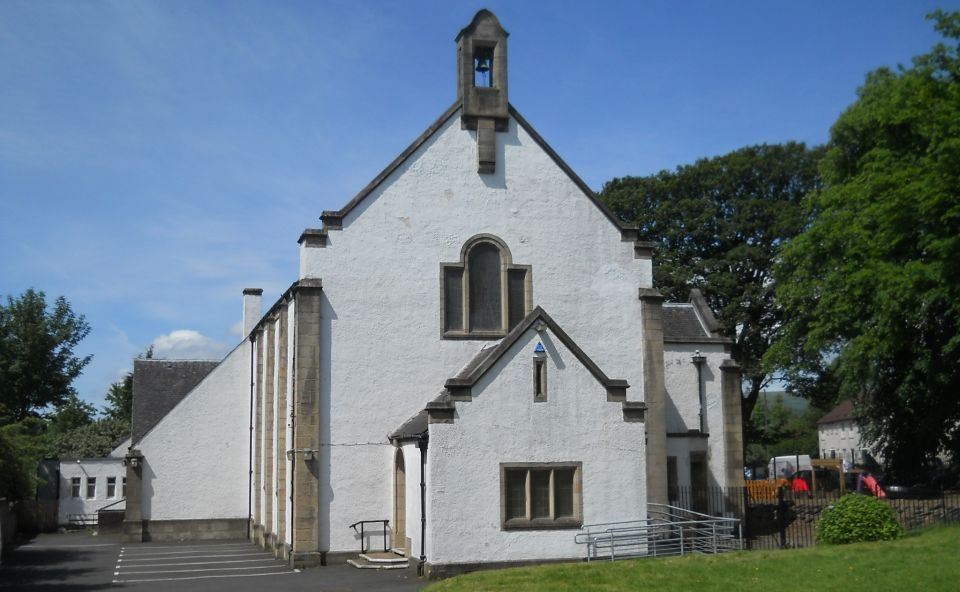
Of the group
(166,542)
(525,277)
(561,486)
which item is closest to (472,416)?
(561,486)

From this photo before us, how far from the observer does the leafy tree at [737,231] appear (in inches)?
2013

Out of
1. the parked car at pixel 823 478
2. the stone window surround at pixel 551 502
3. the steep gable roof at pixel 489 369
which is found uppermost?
the steep gable roof at pixel 489 369

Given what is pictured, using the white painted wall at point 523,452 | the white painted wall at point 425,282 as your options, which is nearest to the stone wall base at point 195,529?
the white painted wall at point 425,282

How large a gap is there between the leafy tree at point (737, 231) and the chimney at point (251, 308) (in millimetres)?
21416

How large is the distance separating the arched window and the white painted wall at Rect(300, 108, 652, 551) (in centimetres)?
28

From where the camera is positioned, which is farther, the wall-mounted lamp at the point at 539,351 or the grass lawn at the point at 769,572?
the wall-mounted lamp at the point at 539,351

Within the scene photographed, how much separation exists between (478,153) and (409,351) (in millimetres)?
5971

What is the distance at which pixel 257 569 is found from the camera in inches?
966

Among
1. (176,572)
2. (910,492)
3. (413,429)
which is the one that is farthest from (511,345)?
(910,492)

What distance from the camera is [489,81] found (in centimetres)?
2780

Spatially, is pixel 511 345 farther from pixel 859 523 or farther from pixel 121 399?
pixel 121 399

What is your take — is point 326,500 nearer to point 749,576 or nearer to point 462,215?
point 462,215

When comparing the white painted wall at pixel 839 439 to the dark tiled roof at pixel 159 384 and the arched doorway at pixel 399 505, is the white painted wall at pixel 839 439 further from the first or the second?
the arched doorway at pixel 399 505

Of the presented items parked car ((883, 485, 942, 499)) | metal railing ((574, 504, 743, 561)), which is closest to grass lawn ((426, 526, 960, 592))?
metal railing ((574, 504, 743, 561))
